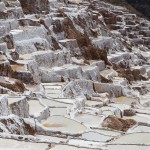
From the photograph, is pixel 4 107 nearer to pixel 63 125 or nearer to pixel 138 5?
pixel 63 125

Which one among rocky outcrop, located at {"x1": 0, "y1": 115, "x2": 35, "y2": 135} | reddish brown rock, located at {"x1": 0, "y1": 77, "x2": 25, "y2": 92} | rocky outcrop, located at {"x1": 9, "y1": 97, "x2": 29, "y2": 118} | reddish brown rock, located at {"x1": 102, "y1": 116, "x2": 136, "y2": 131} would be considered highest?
rocky outcrop, located at {"x1": 0, "y1": 115, "x2": 35, "y2": 135}

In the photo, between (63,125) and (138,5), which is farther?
(138,5)

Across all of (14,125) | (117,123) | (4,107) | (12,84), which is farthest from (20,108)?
(117,123)

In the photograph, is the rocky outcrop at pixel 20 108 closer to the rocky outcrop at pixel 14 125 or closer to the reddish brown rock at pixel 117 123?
the rocky outcrop at pixel 14 125

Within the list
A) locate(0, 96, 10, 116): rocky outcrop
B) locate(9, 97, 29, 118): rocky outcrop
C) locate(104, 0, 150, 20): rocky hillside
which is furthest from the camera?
locate(104, 0, 150, 20): rocky hillside

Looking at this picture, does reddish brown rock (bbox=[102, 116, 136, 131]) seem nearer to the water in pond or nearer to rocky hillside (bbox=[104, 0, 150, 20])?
the water in pond

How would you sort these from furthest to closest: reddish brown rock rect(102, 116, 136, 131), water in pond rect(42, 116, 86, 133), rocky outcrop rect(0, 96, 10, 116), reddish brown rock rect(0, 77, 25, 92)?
reddish brown rock rect(0, 77, 25, 92), reddish brown rock rect(102, 116, 136, 131), water in pond rect(42, 116, 86, 133), rocky outcrop rect(0, 96, 10, 116)

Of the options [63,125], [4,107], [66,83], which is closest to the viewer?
[4,107]

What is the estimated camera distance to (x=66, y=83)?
27.5m

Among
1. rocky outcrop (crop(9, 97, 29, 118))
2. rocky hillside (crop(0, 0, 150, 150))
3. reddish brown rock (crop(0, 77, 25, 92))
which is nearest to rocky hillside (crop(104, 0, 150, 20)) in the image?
rocky hillside (crop(0, 0, 150, 150))

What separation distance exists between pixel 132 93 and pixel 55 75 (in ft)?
18.4

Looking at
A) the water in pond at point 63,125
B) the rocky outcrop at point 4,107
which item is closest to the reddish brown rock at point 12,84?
the water in pond at point 63,125

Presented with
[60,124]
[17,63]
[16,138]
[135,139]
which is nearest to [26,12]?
[17,63]

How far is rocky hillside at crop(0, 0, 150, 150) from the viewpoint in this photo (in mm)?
→ 15577
